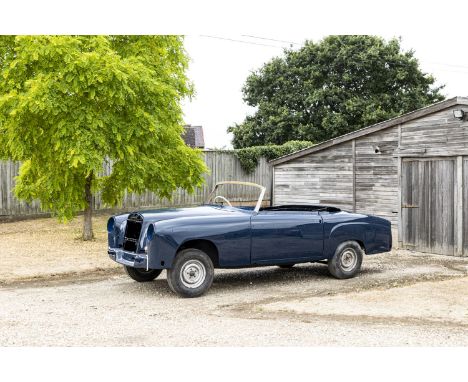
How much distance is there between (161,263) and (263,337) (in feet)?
8.29

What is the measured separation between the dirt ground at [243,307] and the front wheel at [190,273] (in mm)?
183

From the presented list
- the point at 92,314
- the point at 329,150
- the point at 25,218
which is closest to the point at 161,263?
the point at 92,314

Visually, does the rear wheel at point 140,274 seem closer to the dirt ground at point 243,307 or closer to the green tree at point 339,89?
the dirt ground at point 243,307

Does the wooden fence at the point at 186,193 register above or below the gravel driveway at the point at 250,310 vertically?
above

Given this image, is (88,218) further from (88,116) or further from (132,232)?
(132,232)

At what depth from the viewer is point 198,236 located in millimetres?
9391

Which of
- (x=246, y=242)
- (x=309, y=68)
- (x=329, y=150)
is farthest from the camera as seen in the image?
(x=309, y=68)

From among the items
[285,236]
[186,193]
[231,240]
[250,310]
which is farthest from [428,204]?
[186,193]

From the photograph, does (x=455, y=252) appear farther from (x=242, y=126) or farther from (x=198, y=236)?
(x=242, y=126)

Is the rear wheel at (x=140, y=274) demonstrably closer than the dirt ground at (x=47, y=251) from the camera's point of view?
Yes

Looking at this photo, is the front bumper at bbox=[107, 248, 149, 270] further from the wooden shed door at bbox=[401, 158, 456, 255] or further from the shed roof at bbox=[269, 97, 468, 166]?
the shed roof at bbox=[269, 97, 468, 166]

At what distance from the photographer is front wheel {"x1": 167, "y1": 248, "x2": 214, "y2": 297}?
30.5ft

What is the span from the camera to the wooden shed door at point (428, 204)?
14422 millimetres

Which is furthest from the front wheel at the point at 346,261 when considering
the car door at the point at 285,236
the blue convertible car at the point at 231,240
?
the car door at the point at 285,236
